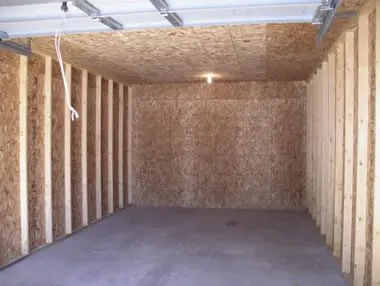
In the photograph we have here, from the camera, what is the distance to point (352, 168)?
147 inches

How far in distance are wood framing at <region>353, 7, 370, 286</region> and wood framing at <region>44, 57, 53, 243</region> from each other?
3.38m

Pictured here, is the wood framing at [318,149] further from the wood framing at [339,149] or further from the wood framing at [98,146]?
the wood framing at [98,146]

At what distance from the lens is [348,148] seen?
12.4ft

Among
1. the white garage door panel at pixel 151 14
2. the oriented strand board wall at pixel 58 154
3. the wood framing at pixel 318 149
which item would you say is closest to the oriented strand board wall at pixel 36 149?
the oriented strand board wall at pixel 58 154

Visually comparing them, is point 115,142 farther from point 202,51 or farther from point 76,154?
point 202,51

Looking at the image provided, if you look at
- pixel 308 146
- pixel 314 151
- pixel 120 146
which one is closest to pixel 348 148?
pixel 314 151

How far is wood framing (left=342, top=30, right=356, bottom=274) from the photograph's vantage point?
12.3 ft

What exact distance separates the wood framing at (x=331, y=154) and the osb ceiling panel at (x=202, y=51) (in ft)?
0.88

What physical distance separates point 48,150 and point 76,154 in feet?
2.95

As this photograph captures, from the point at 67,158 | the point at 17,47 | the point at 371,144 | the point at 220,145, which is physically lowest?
the point at 67,158

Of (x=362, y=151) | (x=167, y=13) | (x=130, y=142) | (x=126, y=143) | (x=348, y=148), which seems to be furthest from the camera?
(x=130, y=142)

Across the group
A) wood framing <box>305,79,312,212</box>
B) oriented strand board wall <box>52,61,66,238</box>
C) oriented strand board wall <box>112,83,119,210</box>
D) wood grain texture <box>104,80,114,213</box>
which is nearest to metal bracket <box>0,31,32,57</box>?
oriented strand board wall <box>52,61,66,238</box>

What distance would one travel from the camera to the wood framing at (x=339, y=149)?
13.8 ft

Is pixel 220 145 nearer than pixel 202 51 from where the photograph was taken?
No
